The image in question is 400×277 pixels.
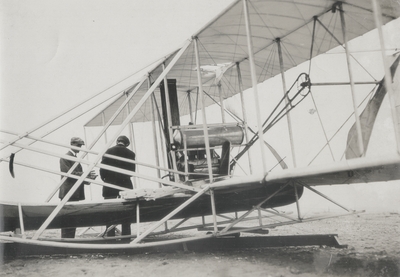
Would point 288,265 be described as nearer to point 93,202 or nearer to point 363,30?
point 93,202

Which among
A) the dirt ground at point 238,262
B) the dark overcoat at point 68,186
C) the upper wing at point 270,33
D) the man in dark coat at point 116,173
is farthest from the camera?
the dark overcoat at point 68,186

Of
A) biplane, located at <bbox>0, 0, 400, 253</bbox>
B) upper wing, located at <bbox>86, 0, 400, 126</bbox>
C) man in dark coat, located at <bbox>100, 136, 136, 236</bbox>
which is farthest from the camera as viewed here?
man in dark coat, located at <bbox>100, 136, 136, 236</bbox>

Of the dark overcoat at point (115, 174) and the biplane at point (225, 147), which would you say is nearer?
the biplane at point (225, 147)

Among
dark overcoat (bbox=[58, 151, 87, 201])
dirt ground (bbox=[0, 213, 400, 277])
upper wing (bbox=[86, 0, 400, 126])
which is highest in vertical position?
upper wing (bbox=[86, 0, 400, 126])

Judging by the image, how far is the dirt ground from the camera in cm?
423

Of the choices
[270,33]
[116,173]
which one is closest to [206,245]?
[116,173]

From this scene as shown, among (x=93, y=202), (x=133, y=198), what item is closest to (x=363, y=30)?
(x=133, y=198)

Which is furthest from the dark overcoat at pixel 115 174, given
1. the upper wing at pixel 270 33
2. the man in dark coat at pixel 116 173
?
the upper wing at pixel 270 33

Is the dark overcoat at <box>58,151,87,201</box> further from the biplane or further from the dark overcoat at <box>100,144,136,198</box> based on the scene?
the dark overcoat at <box>100,144,136,198</box>

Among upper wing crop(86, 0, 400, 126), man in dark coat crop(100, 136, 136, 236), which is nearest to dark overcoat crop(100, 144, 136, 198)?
man in dark coat crop(100, 136, 136, 236)

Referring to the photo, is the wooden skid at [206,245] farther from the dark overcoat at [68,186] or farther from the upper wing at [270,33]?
the upper wing at [270,33]

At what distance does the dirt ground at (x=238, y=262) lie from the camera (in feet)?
13.9

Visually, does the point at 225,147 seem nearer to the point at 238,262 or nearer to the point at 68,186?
the point at 238,262

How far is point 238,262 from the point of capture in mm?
4906
